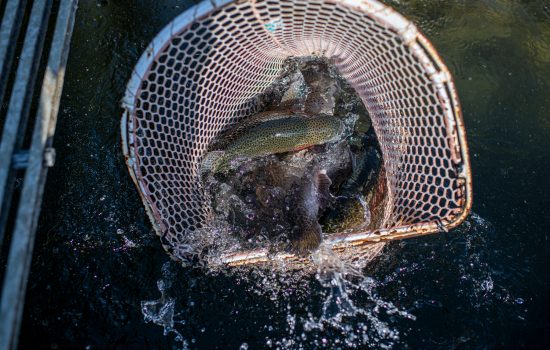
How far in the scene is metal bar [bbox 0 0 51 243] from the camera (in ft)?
6.58

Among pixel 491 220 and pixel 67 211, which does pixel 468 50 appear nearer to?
pixel 491 220

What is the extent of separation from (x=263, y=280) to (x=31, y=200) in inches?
72.6

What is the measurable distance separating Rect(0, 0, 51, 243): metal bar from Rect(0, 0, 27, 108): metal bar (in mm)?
116

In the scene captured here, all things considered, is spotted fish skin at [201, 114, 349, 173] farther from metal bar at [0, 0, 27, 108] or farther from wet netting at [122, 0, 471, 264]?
metal bar at [0, 0, 27, 108]

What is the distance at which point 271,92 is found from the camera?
12.3 ft

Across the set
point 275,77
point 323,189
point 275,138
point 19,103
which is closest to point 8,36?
point 19,103

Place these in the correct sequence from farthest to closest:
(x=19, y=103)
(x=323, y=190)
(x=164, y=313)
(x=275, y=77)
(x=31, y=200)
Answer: (x=275, y=77), (x=323, y=190), (x=164, y=313), (x=19, y=103), (x=31, y=200)

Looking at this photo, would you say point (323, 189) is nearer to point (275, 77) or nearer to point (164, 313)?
point (275, 77)

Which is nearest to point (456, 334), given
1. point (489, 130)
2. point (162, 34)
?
point (489, 130)

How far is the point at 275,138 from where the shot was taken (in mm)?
3264

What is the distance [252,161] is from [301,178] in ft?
1.35

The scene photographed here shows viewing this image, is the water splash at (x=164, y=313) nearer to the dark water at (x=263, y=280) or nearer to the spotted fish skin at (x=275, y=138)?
the dark water at (x=263, y=280)

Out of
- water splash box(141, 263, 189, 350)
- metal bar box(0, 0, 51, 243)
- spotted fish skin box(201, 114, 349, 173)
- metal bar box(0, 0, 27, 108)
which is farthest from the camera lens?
spotted fish skin box(201, 114, 349, 173)

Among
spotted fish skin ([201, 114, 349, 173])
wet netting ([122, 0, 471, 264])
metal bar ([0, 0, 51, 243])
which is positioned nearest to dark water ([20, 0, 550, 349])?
wet netting ([122, 0, 471, 264])
